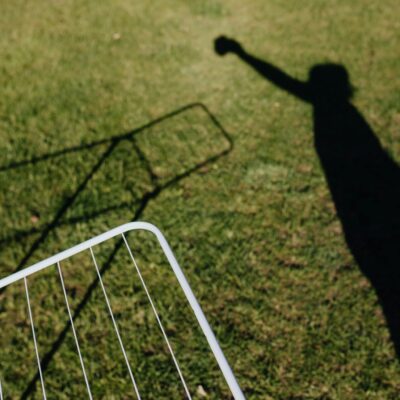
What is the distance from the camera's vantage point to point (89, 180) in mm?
4344

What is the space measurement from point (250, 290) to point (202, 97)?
2994 millimetres

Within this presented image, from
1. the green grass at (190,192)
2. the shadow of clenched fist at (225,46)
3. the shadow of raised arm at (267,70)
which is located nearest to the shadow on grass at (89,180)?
the green grass at (190,192)

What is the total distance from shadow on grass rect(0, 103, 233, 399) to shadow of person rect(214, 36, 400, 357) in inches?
52.4

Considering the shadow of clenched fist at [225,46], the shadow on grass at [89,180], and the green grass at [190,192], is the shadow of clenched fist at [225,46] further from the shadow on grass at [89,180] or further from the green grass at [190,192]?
the shadow on grass at [89,180]

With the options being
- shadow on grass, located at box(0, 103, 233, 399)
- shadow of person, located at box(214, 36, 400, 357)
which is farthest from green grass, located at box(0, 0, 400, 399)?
shadow of person, located at box(214, 36, 400, 357)

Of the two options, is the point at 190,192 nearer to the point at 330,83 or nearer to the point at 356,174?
the point at 356,174

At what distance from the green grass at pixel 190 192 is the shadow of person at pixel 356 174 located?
5.5 inches

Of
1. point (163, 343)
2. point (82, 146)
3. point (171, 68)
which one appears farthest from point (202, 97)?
point (163, 343)

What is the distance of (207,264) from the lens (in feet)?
12.2

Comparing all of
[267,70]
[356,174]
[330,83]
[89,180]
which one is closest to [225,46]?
[267,70]

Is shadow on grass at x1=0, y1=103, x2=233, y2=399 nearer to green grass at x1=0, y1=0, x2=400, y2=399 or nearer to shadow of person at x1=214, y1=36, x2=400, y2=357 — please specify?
green grass at x1=0, y1=0, x2=400, y2=399

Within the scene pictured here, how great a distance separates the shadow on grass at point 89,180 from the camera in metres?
3.33

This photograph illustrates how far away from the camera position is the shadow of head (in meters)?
5.44

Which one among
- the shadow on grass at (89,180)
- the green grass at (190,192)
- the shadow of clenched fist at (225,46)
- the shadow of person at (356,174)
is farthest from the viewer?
the shadow of clenched fist at (225,46)
